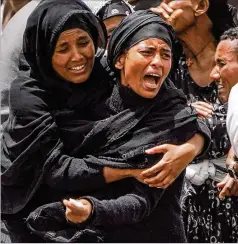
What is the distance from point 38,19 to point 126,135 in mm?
296

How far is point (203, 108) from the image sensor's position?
1.46 meters

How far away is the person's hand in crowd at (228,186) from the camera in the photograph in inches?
57.3

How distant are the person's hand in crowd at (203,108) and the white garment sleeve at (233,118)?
0.08m

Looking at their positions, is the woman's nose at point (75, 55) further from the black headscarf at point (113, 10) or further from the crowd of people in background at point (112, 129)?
the black headscarf at point (113, 10)

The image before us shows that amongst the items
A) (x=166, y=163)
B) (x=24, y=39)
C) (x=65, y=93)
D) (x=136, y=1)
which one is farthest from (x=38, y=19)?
(x=166, y=163)

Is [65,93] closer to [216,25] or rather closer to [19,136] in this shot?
[19,136]

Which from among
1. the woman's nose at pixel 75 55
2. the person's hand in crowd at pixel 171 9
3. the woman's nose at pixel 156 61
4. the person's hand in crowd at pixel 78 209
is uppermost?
the person's hand in crowd at pixel 171 9

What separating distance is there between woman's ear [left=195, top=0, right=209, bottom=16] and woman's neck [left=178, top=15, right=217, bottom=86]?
0.01 meters

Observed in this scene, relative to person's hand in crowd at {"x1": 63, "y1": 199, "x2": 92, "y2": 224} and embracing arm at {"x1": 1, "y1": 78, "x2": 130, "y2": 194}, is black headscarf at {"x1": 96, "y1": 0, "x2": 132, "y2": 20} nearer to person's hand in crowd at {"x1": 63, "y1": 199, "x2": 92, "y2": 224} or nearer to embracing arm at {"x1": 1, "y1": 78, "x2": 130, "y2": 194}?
embracing arm at {"x1": 1, "y1": 78, "x2": 130, "y2": 194}

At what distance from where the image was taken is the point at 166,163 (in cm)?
138

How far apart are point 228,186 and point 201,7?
40 cm

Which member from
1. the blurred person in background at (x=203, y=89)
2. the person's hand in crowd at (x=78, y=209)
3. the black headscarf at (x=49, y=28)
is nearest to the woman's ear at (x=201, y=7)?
the blurred person in background at (x=203, y=89)

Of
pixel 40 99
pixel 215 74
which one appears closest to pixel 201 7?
pixel 215 74

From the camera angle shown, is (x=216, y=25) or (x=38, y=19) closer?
(x=38, y=19)
